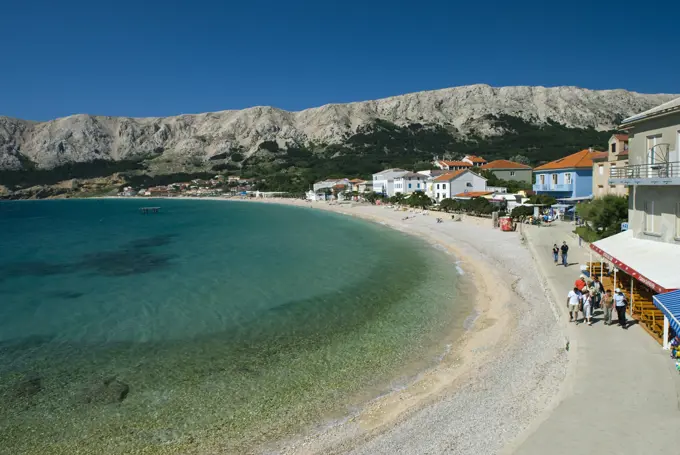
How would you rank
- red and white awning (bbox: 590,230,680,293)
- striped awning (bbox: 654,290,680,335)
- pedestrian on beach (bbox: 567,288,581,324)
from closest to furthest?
striped awning (bbox: 654,290,680,335)
red and white awning (bbox: 590,230,680,293)
pedestrian on beach (bbox: 567,288,581,324)

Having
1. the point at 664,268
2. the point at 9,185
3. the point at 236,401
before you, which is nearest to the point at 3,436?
the point at 236,401

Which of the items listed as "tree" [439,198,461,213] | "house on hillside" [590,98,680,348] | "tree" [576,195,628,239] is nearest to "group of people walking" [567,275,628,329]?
"house on hillside" [590,98,680,348]

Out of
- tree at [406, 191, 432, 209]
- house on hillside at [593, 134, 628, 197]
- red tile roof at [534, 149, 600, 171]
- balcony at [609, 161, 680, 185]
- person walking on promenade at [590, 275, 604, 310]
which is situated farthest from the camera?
tree at [406, 191, 432, 209]

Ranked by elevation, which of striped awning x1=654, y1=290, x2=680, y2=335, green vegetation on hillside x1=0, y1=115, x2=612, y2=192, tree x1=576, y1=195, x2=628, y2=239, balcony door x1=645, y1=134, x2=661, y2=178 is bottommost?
striped awning x1=654, y1=290, x2=680, y2=335

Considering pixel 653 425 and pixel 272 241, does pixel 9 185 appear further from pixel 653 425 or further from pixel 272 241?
pixel 653 425

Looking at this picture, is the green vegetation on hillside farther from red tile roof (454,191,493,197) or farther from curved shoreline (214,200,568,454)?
curved shoreline (214,200,568,454)

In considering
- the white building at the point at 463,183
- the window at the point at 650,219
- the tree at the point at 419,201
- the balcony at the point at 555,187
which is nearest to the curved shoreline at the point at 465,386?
the window at the point at 650,219

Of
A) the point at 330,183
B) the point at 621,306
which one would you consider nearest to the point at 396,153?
the point at 330,183
